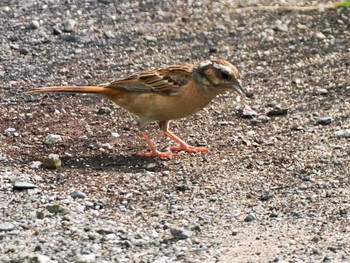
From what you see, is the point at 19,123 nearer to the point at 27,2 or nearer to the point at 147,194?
the point at 147,194

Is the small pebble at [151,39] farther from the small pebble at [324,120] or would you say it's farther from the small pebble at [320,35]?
the small pebble at [324,120]

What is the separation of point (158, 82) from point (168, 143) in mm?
683

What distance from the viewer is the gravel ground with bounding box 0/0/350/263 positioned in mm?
6898

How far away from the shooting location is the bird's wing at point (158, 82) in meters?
8.70

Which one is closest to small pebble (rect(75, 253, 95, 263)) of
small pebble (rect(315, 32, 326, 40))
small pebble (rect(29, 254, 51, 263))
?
small pebble (rect(29, 254, 51, 263))

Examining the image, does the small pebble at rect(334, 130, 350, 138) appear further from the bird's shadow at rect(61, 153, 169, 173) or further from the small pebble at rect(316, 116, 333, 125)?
the bird's shadow at rect(61, 153, 169, 173)

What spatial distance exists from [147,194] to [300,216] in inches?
47.2

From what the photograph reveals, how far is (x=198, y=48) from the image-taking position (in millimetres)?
11148

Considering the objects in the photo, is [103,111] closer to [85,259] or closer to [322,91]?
[322,91]

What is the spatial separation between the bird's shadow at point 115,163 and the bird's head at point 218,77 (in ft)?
2.48

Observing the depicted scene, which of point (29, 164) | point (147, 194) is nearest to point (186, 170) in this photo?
point (147, 194)

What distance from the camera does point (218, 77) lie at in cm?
870

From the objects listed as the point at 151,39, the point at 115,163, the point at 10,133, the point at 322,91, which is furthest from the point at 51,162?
the point at 151,39

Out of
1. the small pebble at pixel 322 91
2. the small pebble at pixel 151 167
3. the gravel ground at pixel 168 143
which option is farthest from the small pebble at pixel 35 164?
the small pebble at pixel 322 91
